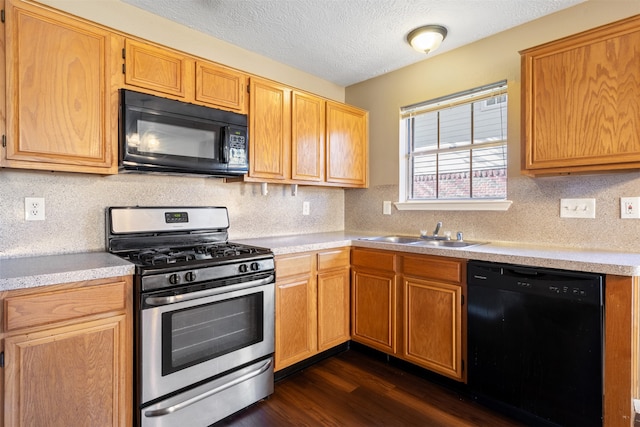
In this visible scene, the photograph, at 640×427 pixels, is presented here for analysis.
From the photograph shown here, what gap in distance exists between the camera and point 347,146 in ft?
10.4

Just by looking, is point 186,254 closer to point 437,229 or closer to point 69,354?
point 69,354

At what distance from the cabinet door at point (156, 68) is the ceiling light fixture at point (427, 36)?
5.10ft

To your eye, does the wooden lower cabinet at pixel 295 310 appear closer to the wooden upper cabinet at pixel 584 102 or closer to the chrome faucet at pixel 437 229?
the chrome faucet at pixel 437 229

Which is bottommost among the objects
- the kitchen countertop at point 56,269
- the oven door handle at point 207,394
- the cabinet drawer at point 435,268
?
the oven door handle at point 207,394

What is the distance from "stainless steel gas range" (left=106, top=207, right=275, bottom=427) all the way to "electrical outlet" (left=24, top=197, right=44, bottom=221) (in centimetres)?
32

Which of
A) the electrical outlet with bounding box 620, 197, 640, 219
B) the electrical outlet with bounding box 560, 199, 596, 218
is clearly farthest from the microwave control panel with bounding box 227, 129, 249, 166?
the electrical outlet with bounding box 620, 197, 640, 219

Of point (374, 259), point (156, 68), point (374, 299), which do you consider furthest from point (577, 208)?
point (156, 68)

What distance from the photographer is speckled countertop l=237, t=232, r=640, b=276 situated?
157 cm

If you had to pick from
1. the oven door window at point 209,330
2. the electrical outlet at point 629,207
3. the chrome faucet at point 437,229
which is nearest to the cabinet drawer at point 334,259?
the oven door window at point 209,330

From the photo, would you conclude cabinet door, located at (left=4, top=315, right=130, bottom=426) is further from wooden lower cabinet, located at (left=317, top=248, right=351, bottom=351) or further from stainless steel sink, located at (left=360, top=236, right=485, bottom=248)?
stainless steel sink, located at (left=360, top=236, right=485, bottom=248)

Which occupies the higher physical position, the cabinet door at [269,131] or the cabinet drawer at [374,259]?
the cabinet door at [269,131]

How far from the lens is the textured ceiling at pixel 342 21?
212cm

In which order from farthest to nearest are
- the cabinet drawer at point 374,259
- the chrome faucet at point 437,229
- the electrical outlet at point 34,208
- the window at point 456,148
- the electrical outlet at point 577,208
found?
the chrome faucet at point 437,229 < the window at point 456,148 < the cabinet drawer at point 374,259 < the electrical outlet at point 577,208 < the electrical outlet at point 34,208

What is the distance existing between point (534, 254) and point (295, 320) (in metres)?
1.55
